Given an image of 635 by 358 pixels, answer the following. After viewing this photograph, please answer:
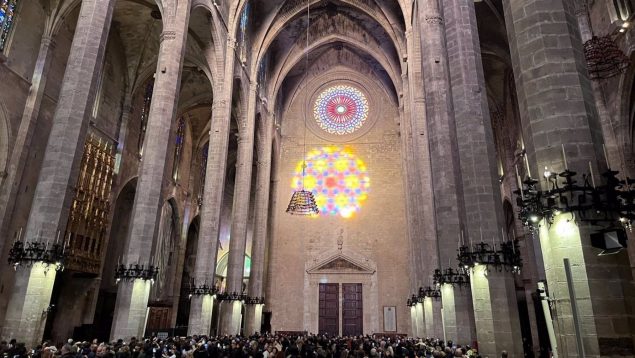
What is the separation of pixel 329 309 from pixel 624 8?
2285cm

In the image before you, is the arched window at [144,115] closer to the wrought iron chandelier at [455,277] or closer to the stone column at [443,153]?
the stone column at [443,153]

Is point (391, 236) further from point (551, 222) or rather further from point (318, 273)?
point (551, 222)

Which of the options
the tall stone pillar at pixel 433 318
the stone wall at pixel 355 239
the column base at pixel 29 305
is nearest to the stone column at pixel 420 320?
the tall stone pillar at pixel 433 318

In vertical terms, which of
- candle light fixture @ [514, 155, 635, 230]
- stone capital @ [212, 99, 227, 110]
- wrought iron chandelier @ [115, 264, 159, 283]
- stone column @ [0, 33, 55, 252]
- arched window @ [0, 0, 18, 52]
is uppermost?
arched window @ [0, 0, 18, 52]

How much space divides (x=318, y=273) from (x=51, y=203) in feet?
69.4

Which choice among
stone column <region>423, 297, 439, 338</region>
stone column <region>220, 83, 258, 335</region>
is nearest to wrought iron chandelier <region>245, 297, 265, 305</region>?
stone column <region>220, 83, 258, 335</region>

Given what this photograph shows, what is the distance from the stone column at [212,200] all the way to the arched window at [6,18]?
8.31 metres

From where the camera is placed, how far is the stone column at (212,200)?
17094 millimetres

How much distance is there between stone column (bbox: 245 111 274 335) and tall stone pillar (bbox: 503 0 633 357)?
20.7m

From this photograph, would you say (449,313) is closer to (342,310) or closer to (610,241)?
(610,241)

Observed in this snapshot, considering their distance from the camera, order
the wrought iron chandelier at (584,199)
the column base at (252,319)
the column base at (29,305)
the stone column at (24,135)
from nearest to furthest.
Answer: the wrought iron chandelier at (584,199)
the column base at (29,305)
the stone column at (24,135)
the column base at (252,319)

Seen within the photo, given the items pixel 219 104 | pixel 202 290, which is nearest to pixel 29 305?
pixel 202 290

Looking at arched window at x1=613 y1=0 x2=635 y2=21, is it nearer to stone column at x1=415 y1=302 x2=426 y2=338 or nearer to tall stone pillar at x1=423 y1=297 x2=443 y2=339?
tall stone pillar at x1=423 y1=297 x2=443 y2=339

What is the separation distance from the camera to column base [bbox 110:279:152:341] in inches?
465
